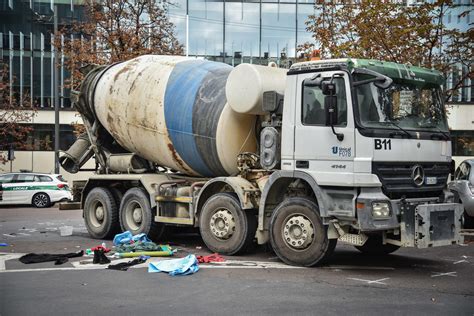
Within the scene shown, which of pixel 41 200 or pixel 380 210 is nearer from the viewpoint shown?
pixel 380 210

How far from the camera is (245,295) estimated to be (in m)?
7.90

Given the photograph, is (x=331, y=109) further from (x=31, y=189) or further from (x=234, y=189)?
(x=31, y=189)

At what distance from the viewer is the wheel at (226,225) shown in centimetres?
1088

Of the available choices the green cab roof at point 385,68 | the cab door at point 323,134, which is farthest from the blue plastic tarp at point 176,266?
the green cab roof at point 385,68

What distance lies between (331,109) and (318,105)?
19.7 inches

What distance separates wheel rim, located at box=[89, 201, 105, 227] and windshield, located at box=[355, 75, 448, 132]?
23.1ft

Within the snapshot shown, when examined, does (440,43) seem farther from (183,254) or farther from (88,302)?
(88,302)

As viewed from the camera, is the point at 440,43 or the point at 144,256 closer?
the point at 144,256

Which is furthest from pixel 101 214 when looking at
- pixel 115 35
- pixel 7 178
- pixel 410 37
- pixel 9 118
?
pixel 9 118

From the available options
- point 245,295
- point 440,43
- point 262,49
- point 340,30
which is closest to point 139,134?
point 245,295

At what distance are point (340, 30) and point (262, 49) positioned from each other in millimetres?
20564

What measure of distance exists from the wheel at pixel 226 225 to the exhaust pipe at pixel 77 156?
4890 millimetres

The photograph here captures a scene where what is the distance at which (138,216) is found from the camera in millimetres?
13375

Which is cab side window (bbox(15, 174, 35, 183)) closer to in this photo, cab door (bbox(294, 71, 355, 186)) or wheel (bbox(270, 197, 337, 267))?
wheel (bbox(270, 197, 337, 267))
